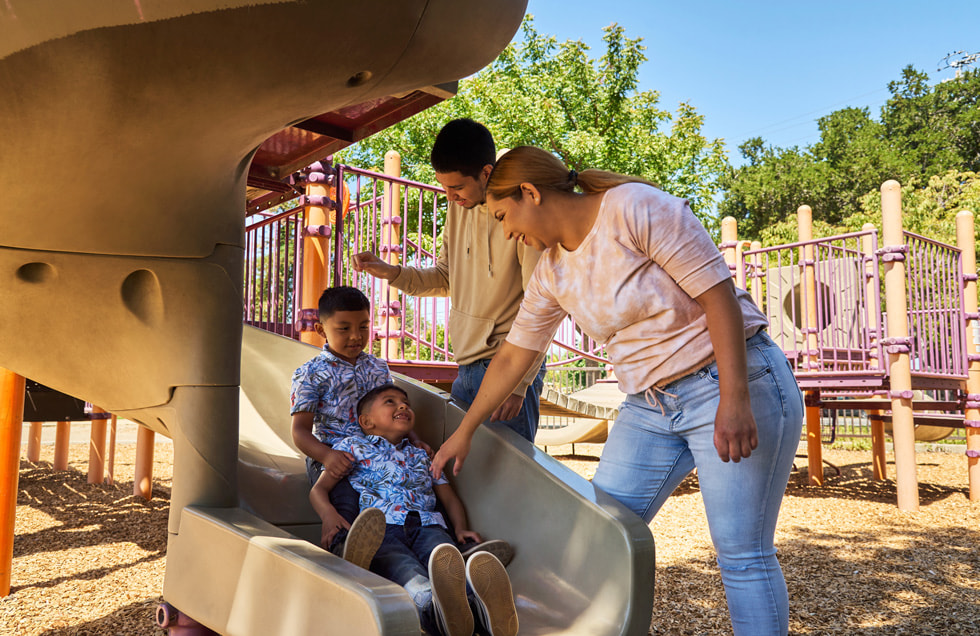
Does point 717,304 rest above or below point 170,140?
below

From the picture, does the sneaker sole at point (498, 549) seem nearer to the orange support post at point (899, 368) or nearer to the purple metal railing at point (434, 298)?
the purple metal railing at point (434, 298)

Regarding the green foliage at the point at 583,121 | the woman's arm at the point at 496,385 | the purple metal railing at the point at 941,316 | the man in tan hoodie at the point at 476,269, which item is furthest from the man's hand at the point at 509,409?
the green foliage at the point at 583,121

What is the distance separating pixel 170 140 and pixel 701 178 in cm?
1497

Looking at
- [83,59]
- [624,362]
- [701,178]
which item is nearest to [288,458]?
[624,362]

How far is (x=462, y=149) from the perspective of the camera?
2377 mm

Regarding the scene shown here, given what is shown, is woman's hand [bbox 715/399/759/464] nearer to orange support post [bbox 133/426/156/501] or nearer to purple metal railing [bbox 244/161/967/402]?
purple metal railing [bbox 244/161/967/402]

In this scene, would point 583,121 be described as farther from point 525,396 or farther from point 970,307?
point 525,396

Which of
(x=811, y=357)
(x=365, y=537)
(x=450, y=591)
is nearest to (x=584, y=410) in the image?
(x=811, y=357)

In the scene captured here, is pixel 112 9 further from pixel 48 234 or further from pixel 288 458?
pixel 288 458

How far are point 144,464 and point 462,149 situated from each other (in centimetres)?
474

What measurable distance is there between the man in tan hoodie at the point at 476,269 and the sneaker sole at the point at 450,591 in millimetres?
802

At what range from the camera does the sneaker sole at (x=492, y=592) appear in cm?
178

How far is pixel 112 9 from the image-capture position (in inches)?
54.4

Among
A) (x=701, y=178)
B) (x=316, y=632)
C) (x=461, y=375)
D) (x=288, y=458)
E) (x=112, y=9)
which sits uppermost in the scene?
(x=701, y=178)
